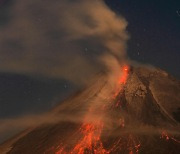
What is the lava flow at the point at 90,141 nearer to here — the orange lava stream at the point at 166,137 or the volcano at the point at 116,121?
the volcano at the point at 116,121

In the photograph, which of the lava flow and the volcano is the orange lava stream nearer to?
the volcano

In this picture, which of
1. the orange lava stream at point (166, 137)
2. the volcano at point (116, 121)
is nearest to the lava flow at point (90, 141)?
the volcano at point (116, 121)

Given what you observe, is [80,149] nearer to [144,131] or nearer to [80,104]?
[144,131]

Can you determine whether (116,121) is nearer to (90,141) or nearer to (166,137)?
(90,141)

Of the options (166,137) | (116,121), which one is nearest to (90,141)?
(116,121)

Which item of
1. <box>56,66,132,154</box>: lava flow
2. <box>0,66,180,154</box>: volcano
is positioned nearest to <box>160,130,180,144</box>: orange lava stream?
<box>0,66,180,154</box>: volcano

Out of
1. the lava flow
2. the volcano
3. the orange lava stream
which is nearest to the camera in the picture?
the lava flow

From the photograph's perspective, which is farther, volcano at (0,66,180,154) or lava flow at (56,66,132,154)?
volcano at (0,66,180,154)

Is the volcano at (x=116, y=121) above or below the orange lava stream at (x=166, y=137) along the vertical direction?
above
